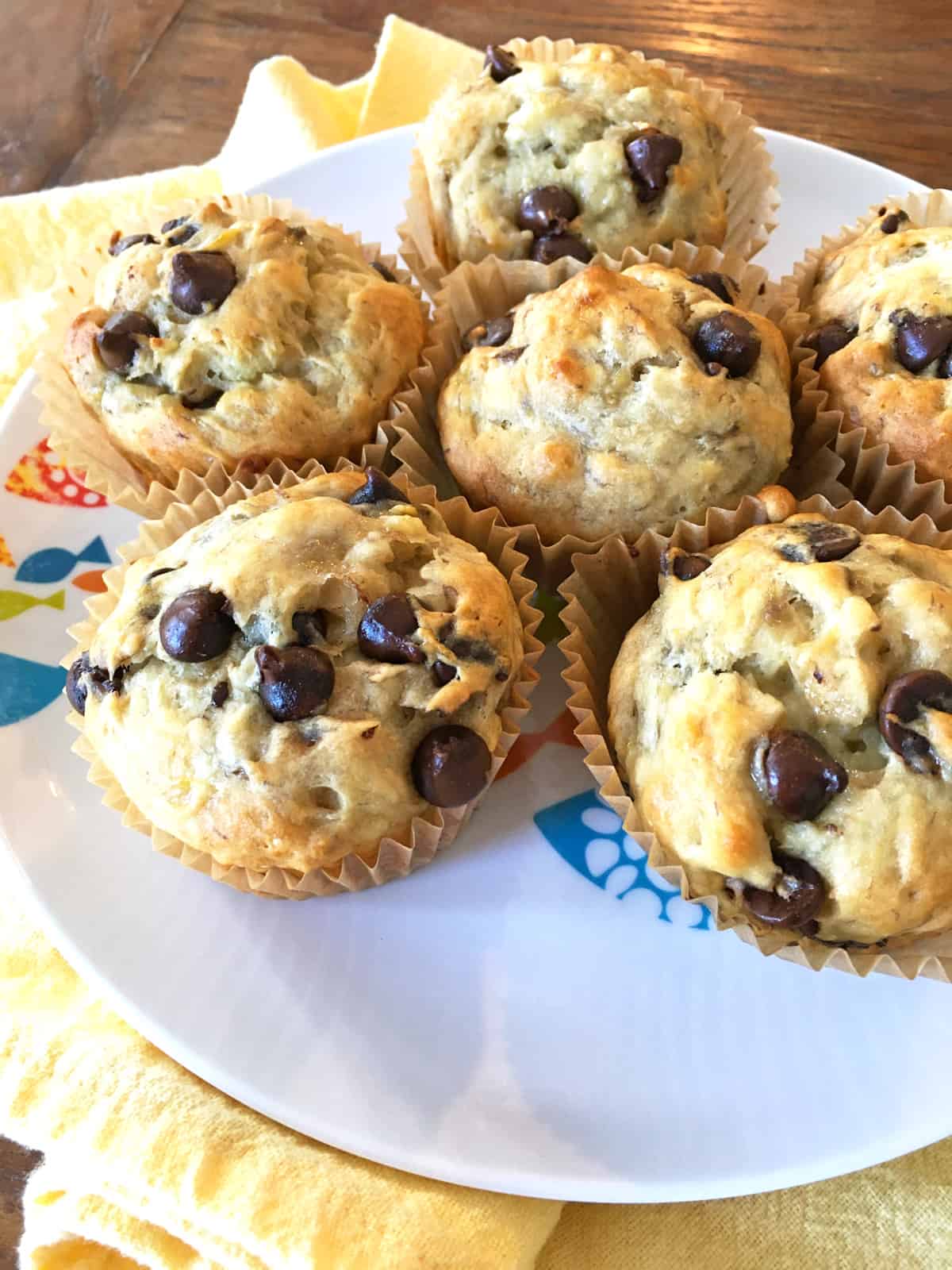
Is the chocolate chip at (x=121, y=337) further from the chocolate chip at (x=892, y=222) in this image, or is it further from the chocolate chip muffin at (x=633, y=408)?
the chocolate chip at (x=892, y=222)

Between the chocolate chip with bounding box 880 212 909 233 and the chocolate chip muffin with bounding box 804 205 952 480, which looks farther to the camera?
the chocolate chip with bounding box 880 212 909 233

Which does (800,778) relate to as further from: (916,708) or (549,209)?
(549,209)

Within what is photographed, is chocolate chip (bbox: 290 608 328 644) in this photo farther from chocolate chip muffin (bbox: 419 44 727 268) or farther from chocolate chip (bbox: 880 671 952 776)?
chocolate chip muffin (bbox: 419 44 727 268)

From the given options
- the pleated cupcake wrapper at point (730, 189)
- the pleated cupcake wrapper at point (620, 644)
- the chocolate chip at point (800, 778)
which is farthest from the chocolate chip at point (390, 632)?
the pleated cupcake wrapper at point (730, 189)

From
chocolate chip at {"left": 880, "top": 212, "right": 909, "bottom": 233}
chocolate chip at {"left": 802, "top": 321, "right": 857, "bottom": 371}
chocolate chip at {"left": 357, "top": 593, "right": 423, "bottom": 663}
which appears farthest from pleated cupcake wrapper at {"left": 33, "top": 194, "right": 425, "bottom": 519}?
chocolate chip at {"left": 880, "top": 212, "right": 909, "bottom": 233}

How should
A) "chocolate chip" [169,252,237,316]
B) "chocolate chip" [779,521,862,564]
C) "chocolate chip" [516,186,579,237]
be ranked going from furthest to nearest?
"chocolate chip" [516,186,579,237] → "chocolate chip" [169,252,237,316] → "chocolate chip" [779,521,862,564]

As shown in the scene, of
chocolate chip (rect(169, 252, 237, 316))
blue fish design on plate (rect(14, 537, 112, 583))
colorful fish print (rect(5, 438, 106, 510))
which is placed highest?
chocolate chip (rect(169, 252, 237, 316))

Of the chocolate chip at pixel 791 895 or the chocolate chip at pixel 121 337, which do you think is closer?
the chocolate chip at pixel 791 895
